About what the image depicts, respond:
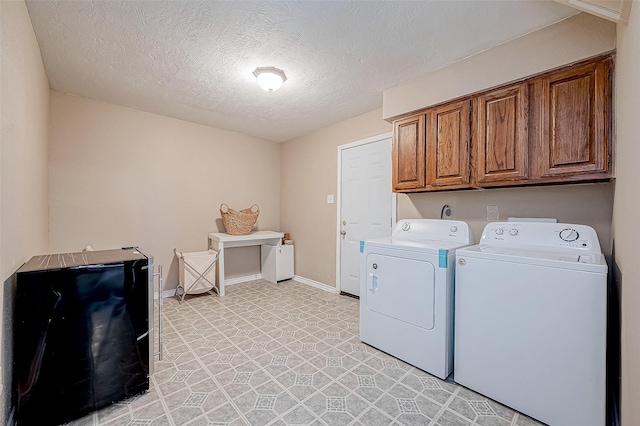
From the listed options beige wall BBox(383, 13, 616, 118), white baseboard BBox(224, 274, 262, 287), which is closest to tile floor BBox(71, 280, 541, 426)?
white baseboard BBox(224, 274, 262, 287)

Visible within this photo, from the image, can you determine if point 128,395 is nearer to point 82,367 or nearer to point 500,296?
point 82,367

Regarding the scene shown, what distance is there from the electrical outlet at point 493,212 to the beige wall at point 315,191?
155cm

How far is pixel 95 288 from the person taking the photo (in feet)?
5.13

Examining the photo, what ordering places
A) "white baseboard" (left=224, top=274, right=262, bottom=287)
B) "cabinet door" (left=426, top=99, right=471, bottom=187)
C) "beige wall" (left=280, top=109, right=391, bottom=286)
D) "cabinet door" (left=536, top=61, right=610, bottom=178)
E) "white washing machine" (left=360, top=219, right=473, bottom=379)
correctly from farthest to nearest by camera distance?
"white baseboard" (left=224, top=274, right=262, bottom=287) < "beige wall" (left=280, top=109, right=391, bottom=286) < "cabinet door" (left=426, top=99, right=471, bottom=187) < "white washing machine" (left=360, top=219, right=473, bottom=379) < "cabinet door" (left=536, top=61, right=610, bottom=178)

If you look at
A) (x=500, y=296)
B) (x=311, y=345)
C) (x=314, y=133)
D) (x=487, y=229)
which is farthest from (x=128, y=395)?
(x=314, y=133)

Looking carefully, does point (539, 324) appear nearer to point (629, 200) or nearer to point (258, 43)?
point (629, 200)

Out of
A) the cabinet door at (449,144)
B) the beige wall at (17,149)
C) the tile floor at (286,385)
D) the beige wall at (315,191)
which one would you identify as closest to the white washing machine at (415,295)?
the tile floor at (286,385)

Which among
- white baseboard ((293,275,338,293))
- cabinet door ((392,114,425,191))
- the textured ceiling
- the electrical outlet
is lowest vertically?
white baseboard ((293,275,338,293))

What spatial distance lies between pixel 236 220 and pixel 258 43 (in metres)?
2.48

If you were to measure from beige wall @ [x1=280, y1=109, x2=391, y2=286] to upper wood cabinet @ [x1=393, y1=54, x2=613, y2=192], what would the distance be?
99 centimetres

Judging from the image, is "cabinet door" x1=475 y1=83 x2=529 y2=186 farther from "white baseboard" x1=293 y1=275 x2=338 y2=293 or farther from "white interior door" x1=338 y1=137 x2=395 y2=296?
"white baseboard" x1=293 y1=275 x2=338 y2=293

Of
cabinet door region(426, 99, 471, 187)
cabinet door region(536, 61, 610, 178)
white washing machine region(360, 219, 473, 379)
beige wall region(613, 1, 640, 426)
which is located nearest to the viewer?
beige wall region(613, 1, 640, 426)

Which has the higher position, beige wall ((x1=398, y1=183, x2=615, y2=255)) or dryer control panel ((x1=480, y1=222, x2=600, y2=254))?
beige wall ((x1=398, y1=183, x2=615, y2=255))

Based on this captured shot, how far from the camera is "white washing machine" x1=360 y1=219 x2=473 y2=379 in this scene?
1.91m
